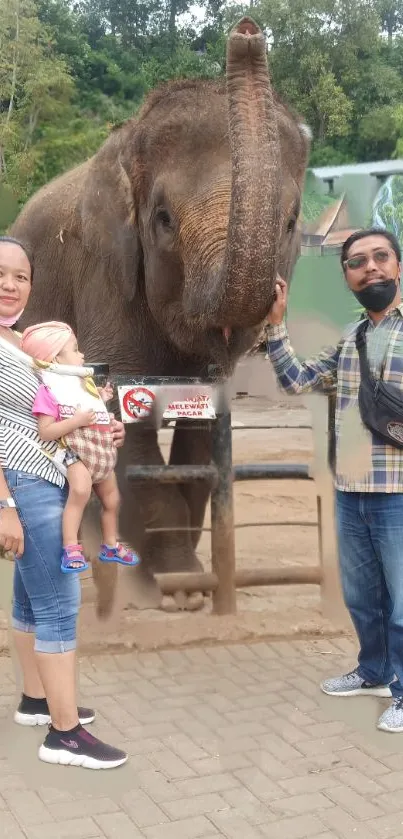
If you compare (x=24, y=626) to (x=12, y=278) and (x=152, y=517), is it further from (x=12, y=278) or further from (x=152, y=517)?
(x=152, y=517)

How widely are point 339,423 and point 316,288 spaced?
35.2 ft

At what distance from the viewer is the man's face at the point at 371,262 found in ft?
9.77

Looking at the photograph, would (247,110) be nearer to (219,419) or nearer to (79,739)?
(219,419)

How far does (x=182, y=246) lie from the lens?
412 cm

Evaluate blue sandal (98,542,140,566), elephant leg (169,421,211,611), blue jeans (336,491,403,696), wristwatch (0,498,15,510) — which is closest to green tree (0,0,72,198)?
elephant leg (169,421,211,611)

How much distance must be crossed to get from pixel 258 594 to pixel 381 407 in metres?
2.25

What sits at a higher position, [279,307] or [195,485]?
[279,307]

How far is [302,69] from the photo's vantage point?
2309cm

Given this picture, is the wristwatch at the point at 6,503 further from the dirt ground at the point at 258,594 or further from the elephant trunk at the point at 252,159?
the dirt ground at the point at 258,594

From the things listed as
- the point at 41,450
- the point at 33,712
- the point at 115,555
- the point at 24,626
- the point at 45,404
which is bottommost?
the point at 33,712

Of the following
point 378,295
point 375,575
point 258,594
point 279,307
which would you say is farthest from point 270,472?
point 378,295

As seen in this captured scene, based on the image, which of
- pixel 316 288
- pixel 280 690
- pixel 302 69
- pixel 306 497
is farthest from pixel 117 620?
pixel 302 69

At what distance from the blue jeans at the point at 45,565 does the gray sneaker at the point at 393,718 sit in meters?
1.17

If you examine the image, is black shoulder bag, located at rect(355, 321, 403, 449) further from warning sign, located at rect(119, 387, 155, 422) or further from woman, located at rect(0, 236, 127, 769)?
warning sign, located at rect(119, 387, 155, 422)
